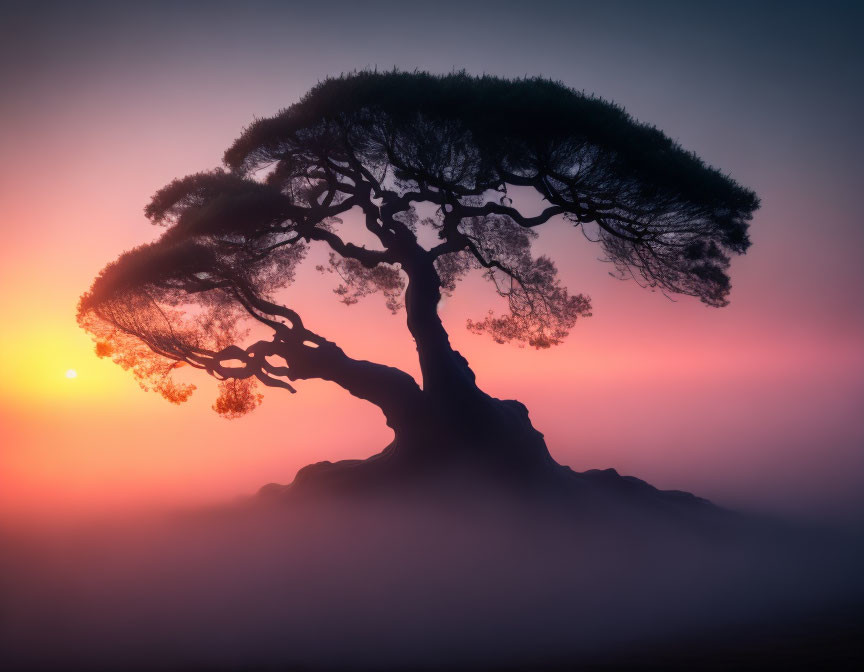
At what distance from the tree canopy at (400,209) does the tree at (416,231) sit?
3 centimetres

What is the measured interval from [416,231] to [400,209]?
1.59 m

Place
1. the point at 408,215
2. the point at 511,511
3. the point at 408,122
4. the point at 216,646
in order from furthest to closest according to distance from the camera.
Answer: the point at 408,215, the point at 511,511, the point at 408,122, the point at 216,646

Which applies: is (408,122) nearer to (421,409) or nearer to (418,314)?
(418,314)

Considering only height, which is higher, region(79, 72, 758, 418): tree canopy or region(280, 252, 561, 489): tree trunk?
region(79, 72, 758, 418): tree canopy

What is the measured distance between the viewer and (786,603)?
9703mm

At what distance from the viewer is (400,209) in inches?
505

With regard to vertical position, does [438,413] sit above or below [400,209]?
below

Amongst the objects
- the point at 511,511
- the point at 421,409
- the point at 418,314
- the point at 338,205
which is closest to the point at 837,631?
the point at 511,511

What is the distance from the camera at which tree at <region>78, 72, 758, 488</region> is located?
437 inches

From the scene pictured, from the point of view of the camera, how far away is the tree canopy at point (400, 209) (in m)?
11.1

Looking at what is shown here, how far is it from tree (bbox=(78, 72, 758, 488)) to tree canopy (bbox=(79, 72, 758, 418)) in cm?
3

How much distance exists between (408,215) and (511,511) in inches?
274

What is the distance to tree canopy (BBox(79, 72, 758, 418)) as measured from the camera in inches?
436

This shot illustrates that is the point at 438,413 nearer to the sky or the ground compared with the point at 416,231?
nearer to the ground
